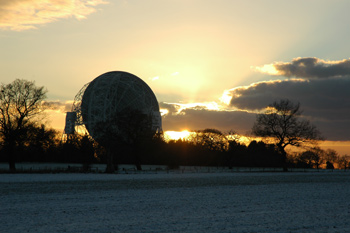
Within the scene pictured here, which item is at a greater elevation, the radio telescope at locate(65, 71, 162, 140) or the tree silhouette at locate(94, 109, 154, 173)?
the radio telescope at locate(65, 71, 162, 140)

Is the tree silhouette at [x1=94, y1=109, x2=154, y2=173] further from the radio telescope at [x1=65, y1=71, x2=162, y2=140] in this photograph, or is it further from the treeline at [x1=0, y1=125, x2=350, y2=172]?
the treeline at [x1=0, y1=125, x2=350, y2=172]

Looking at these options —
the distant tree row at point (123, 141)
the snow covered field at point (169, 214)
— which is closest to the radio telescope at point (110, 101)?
the distant tree row at point (123, 141)

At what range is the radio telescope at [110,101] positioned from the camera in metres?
79.9

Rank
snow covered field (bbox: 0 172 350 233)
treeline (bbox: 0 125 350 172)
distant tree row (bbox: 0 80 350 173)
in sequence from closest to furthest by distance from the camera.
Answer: snow covered field (bbox: 0 172 350 233) → distant tree row (bbox: 0 80 350 173) → treeline (bbox: 0 125 350 172)

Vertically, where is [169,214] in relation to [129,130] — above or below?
below

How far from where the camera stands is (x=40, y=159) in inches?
4407

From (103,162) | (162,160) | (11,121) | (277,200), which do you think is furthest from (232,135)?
(277,200)

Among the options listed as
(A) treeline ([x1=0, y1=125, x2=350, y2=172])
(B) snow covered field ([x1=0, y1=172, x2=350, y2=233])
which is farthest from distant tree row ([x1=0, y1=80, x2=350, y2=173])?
(B) snow covered field ([x1=0, y1=172, x2=350, y2=233])

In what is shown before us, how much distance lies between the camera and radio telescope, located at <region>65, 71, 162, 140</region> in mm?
79944

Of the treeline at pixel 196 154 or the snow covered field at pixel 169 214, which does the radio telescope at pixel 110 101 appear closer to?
the treeline at pixel 196 154

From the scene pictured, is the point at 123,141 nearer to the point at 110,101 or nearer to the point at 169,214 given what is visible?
the point at 110,101

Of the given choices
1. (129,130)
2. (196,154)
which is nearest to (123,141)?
(129,130)

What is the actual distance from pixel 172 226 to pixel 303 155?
113 metres

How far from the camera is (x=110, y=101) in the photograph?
8000 centimetres
